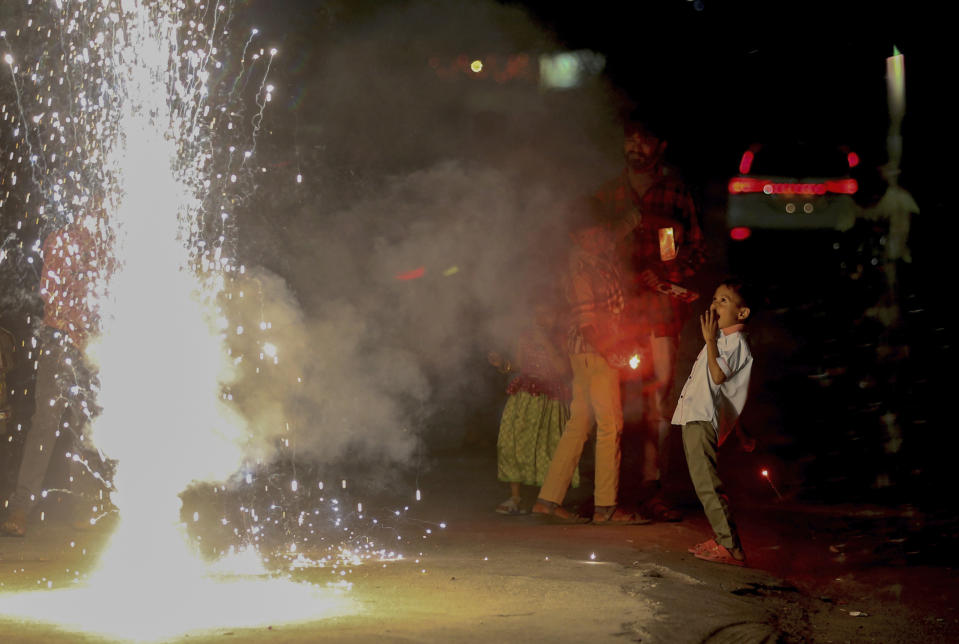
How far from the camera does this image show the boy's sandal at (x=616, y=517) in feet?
21.6

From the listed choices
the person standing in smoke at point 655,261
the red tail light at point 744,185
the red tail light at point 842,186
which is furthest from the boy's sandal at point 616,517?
the red tail light at point 842,186

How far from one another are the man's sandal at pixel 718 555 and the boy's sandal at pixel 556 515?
1.32 m

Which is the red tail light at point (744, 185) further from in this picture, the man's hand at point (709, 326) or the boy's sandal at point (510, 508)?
the man's hand at point (709, 326)

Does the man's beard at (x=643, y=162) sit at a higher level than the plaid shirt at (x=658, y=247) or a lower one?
higher

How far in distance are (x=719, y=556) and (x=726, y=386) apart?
896 mm

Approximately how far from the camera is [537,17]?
387 inches

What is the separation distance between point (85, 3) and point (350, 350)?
10.5 feet

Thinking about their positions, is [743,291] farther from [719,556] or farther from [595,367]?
[719,556]

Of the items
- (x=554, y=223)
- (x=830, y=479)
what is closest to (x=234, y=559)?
(x=554, y=223)

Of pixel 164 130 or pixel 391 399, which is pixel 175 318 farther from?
pixel 391 399

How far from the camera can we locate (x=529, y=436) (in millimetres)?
7574

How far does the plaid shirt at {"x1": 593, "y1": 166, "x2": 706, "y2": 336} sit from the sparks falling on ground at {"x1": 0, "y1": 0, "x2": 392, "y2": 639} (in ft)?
9.93

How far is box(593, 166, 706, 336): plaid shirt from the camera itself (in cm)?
708

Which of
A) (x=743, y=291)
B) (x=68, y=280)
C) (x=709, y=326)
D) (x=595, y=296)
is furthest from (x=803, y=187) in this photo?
(x=68, y=280)
